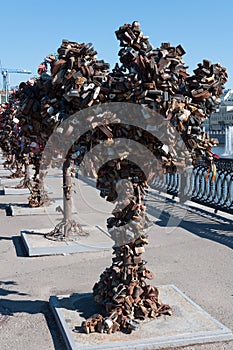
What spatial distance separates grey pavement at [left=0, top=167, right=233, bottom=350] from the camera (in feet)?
13.8

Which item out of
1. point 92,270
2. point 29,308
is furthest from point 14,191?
point 29,308

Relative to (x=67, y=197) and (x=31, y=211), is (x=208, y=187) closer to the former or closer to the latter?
(x=31, y=211)

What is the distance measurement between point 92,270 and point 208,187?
554 centimetres

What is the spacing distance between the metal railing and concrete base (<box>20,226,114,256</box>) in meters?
2.06

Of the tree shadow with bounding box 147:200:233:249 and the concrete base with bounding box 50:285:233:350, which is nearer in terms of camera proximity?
the concrete base with bounding box 50:285:233:350

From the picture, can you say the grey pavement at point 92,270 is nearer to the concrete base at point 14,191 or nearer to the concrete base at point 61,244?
the concrete base at point 61,244

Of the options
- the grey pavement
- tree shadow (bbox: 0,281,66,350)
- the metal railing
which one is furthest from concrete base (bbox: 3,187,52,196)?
tree shadow (bbox: 0,281,66,350)

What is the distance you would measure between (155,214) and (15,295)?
5382 millimetres

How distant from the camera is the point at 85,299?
4523 mm

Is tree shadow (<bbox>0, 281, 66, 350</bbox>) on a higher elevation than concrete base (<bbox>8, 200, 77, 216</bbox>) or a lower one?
lower

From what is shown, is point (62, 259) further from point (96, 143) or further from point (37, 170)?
point (37, 170)

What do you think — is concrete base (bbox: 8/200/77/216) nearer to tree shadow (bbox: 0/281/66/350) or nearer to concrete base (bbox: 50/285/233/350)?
tree shadow (bbox: 0/281/66/350)

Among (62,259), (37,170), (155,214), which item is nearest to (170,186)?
(155,214)

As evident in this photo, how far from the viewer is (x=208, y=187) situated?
10727 millimetres
